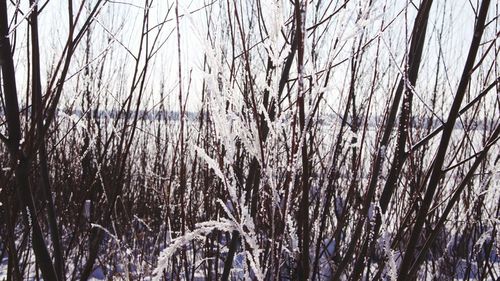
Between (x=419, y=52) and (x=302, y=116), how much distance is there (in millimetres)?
422

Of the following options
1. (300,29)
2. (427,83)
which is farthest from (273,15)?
(427,83)

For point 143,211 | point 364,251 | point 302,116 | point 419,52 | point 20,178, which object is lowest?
point 143,211

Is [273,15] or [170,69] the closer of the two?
[273,15]

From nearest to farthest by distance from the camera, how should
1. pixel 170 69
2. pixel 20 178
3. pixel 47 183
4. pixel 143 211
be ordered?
1. pixel 20 178
2. pixel 47 183
3. pixel 170 69
4. pixel 143 211

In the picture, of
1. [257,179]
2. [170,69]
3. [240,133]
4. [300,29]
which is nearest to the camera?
[300,29]

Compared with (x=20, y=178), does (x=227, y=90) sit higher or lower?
higher

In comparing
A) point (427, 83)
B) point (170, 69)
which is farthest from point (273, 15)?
point (427, 83)

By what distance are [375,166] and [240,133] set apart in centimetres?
25

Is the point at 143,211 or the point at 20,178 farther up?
the point at 20,178

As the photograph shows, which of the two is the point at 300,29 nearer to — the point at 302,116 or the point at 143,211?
the point at 302,116

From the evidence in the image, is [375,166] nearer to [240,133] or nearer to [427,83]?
[240,133]

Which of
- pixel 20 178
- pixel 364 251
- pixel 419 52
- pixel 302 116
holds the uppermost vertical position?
pixel 419 52

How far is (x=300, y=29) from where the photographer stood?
0.49m

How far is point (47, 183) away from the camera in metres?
0.84
